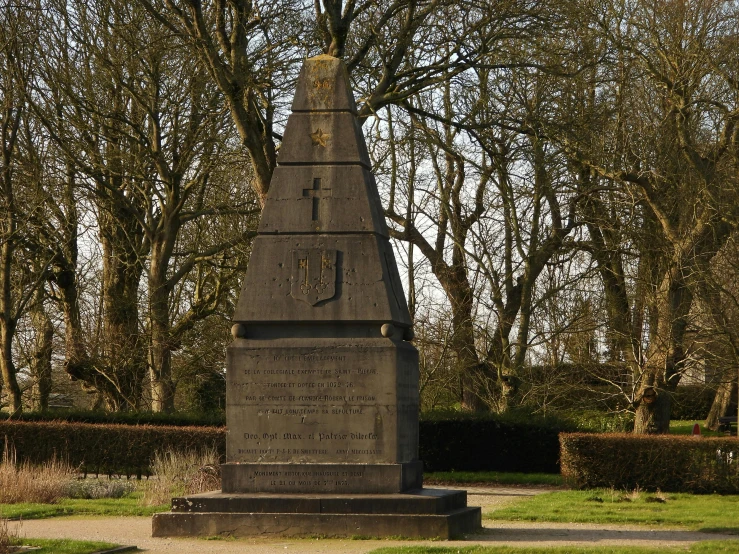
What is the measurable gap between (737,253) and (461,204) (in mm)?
8637

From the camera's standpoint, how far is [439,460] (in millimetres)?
24625

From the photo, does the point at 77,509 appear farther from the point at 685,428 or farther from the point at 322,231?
the point at 685,428

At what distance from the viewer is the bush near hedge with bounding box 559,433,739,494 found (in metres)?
19.9

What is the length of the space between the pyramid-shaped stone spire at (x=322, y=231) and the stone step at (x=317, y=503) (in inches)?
74.5

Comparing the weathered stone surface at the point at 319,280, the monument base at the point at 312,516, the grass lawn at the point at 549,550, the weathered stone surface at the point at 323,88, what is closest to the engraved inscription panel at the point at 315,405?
the weathered stone surface at the point at 319,280

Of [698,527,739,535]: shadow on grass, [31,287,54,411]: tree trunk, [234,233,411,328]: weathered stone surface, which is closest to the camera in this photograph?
[234,233,411,328]: weathered stone surface

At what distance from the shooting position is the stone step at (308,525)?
11719mm

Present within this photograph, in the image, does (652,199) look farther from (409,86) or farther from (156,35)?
(156,35)

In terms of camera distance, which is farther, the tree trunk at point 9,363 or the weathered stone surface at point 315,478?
the tree trunk at point 9,363

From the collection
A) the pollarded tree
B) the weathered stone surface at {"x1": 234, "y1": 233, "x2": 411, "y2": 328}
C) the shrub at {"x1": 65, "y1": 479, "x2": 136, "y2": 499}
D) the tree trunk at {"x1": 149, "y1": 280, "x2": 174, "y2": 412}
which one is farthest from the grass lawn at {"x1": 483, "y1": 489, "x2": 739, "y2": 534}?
the tree trunk at {"x1": 149, "y1": 280, "x2": 174, "y2": 412}

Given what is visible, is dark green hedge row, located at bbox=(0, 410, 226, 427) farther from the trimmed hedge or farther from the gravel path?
the gravel path

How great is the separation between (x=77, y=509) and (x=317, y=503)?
4682mm

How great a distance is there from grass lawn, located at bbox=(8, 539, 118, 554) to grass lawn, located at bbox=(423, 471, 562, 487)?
478 inches

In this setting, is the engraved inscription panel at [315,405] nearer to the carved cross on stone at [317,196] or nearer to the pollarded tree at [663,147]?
the carved cross on stone at [317,196]
